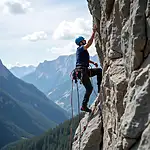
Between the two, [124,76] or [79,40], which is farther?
[79,40]

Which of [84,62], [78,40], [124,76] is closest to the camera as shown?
[124,76]

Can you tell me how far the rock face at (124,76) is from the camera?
7363 mm

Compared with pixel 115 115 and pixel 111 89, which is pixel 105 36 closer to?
pixel 111 89

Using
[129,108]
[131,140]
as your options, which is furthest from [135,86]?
[131,140]

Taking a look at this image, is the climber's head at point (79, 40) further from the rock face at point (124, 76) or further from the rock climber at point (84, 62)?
the rock face at point (124, 76)

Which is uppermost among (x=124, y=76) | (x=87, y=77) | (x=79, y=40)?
(x=79, y=40)

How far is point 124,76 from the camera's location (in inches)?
382

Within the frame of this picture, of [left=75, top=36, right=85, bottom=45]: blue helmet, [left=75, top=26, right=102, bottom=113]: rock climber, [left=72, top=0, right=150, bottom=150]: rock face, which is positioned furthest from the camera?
[left=75, top=36, right=85, bottom=45]: blue helmet

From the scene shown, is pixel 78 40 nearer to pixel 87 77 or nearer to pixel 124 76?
pixel 87 77

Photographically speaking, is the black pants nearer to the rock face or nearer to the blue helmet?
the rock face

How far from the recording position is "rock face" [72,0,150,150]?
7363mm

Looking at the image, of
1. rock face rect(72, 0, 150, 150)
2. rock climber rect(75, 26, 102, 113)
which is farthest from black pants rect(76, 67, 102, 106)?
rock face rect(72, 0, 150, 150)

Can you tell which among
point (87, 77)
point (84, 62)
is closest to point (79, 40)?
point (84, 62)

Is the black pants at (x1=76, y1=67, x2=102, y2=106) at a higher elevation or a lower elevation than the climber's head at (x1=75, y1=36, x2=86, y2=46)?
lower
